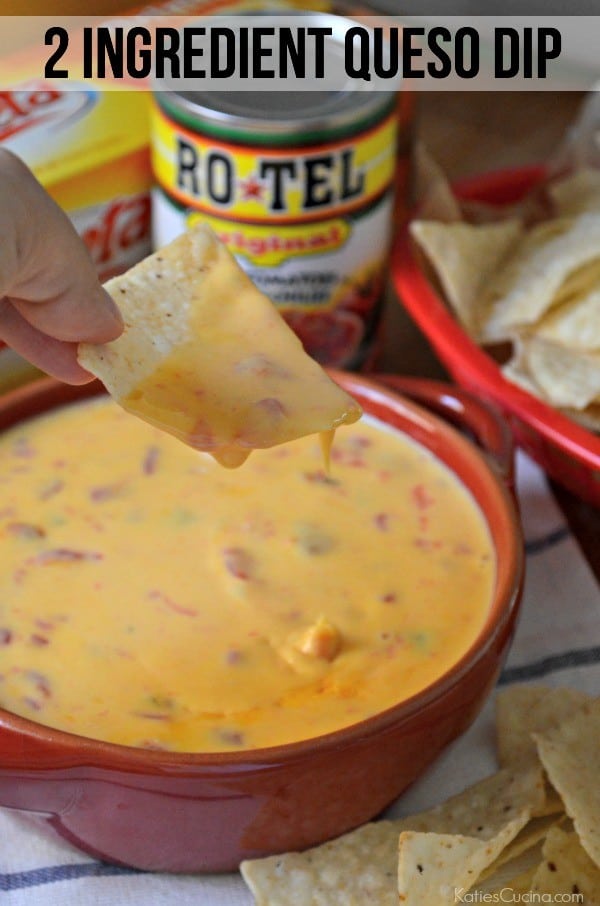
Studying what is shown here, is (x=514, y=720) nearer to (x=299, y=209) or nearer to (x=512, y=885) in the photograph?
(x=512, y=885)

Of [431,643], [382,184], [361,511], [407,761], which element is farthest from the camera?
[382,184]

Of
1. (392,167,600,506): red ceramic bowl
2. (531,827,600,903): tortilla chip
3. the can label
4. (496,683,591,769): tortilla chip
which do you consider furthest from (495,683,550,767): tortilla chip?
the can label

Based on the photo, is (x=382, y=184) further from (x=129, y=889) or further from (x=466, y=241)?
(x=129, y=889)

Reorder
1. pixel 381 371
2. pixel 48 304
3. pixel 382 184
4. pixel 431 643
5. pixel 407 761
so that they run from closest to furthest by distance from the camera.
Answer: pixel 48 304, pixel 407 761, pixel 431 643, pixel 382 184, pixel 381 371

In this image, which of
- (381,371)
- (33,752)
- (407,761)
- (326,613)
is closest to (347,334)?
(381,371)

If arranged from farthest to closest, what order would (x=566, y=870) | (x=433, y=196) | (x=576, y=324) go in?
(x=433, y=196)
(x=576, y=324)
(x=566, y=870)

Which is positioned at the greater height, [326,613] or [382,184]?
[382,184]

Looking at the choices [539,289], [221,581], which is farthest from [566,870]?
[539,289]
